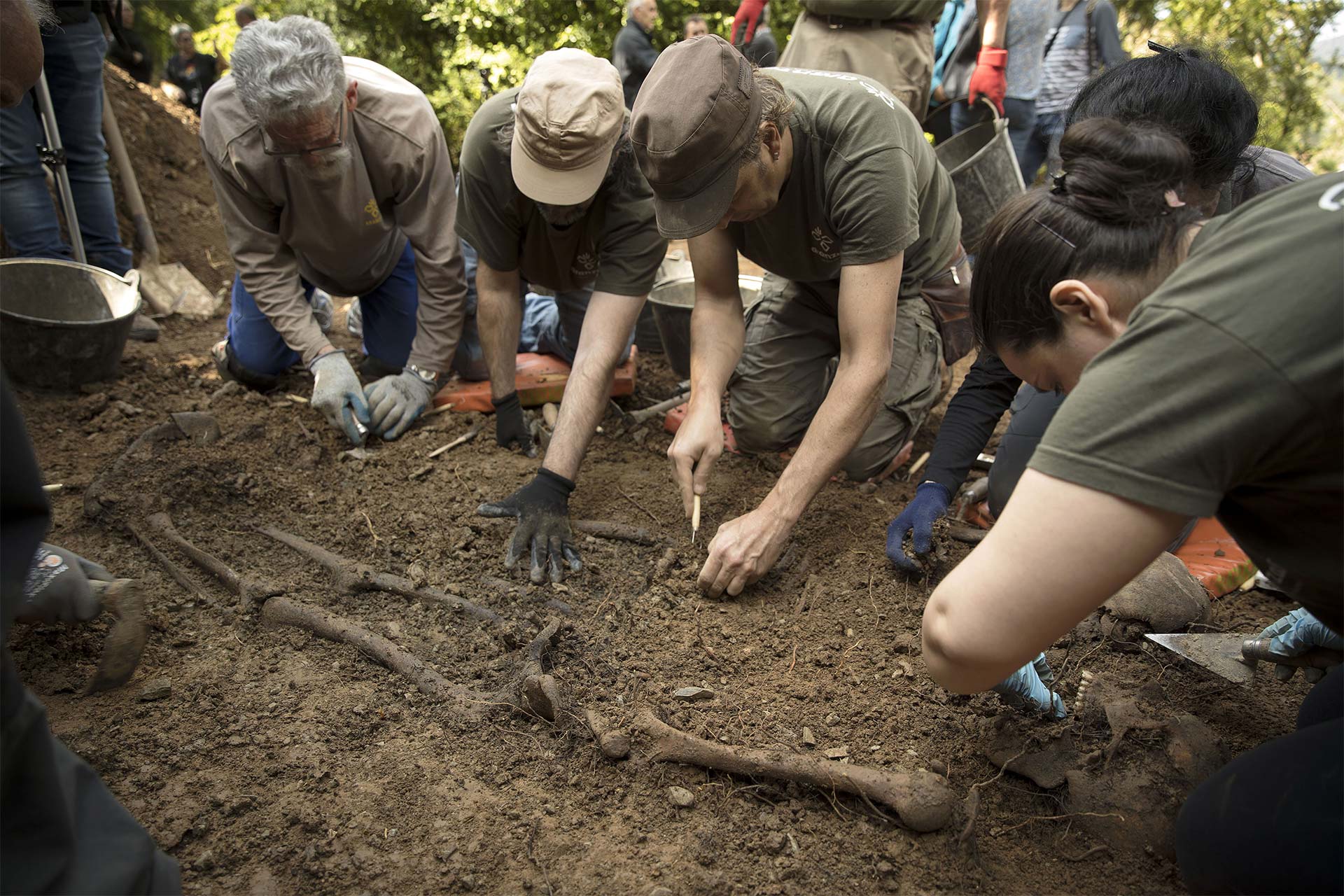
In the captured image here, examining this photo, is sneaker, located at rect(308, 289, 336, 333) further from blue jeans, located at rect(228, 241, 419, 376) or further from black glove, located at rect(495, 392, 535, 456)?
black glove, located at rect(495, 392, 535, 456)

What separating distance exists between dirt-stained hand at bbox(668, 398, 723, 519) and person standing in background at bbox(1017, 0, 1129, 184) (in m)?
3.37

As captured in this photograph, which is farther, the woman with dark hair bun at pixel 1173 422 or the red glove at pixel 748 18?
the red glove at pixel 748 18

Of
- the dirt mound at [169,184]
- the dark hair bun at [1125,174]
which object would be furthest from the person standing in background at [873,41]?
the dirt mound at [169,184]

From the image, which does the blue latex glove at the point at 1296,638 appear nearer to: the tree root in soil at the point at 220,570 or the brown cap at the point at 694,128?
the brown cap at the point at 694,128

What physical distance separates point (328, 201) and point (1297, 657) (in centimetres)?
344

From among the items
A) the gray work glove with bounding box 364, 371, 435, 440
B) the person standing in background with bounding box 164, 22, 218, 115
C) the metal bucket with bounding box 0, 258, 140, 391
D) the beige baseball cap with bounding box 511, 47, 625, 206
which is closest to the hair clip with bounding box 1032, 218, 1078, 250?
the beige baseball cap with bounding box 511, 47, 625, 206

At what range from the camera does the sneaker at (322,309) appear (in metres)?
4.58

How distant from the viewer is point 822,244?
2795 mm

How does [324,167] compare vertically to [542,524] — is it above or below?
above

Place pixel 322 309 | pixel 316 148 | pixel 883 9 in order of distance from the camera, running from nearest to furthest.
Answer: pixel 316 148 < pixel 883 9 < pixel 322 309

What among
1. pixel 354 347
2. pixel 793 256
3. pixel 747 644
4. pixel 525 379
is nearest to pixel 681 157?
pixel 793 256

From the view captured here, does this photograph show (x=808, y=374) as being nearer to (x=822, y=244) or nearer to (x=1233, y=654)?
(x=822, y=244)

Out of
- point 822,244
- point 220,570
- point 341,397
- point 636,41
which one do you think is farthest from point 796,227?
point 636,41

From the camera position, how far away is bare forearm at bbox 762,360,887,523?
2.42 meters
